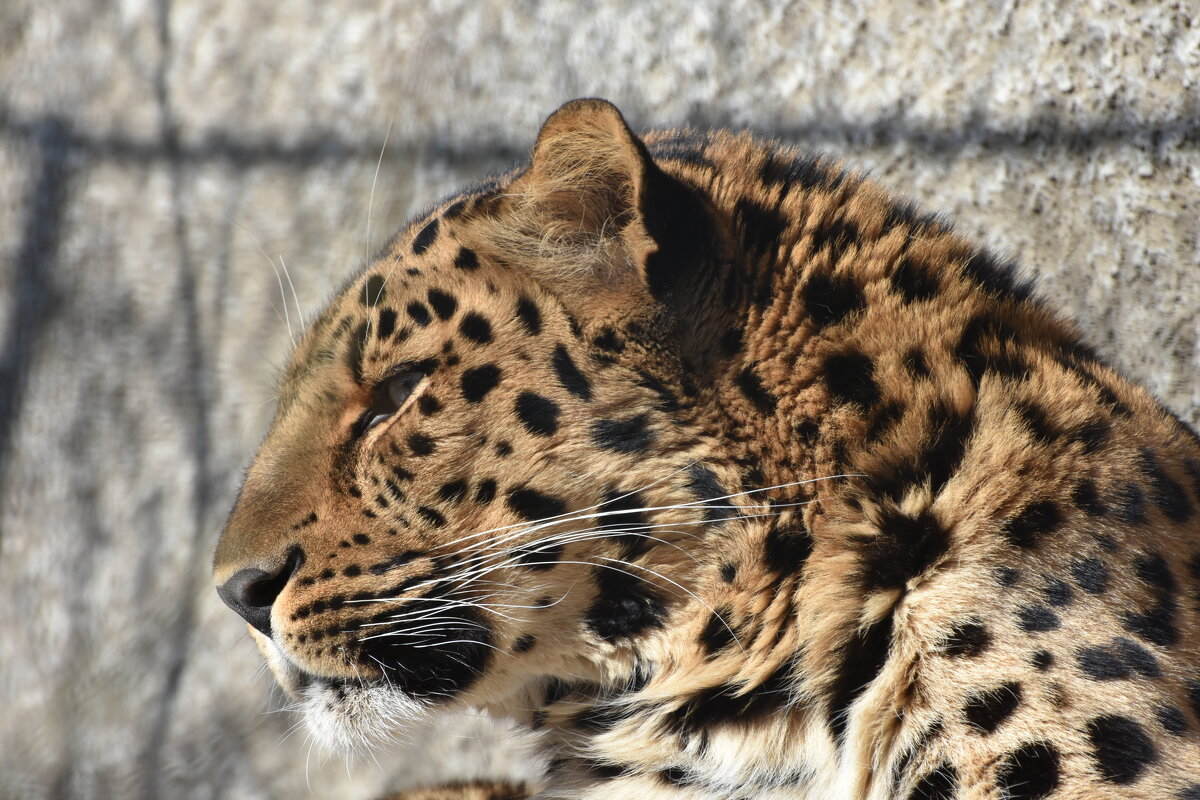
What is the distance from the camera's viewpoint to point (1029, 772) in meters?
2.04

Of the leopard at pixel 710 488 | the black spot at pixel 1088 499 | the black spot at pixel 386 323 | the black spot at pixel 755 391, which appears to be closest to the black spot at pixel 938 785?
the leopard at pixel 710 488

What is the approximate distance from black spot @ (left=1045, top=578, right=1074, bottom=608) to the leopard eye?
4.55ft

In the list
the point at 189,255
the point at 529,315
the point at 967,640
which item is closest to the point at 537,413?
the point at 529,315

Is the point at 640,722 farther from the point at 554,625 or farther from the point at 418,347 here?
the point at 418,347

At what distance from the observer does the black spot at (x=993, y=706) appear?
208 centimetres

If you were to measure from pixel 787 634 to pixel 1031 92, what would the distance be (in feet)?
8.10

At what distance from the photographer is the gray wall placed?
14.8 ft

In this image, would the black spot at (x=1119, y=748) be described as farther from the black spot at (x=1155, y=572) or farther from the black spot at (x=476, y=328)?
the black spot at (x=476, y=328)

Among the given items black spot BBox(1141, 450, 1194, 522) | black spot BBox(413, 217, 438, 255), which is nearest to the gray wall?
black spot BBox(413, 217, 438, 255)

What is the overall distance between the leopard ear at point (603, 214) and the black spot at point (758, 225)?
0.35 feet

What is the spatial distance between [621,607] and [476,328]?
0.70m

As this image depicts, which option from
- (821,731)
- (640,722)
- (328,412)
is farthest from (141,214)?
(821,731)

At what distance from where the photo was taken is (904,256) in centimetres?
252

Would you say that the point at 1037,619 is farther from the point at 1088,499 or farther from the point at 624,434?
the point at 624,434
